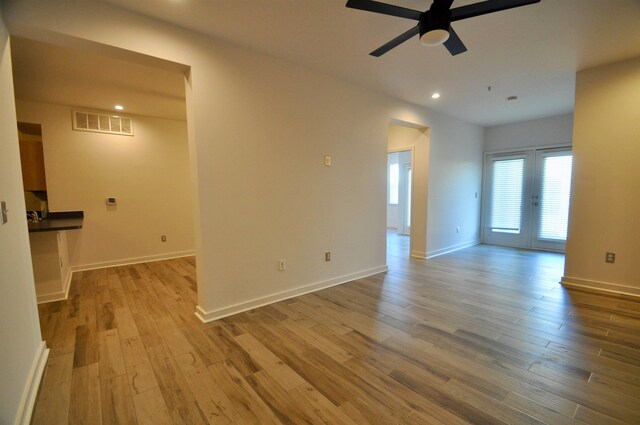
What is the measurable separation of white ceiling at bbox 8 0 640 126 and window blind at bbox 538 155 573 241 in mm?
2169

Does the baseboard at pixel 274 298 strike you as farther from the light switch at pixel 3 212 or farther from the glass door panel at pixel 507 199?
the glass door panel at pixel 507 199

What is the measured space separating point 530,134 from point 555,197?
1426mm

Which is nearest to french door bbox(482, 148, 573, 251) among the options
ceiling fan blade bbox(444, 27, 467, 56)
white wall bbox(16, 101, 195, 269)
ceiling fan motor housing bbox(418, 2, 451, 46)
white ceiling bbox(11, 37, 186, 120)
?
ceiling fan blade bbox(444, 27, 467, 56)

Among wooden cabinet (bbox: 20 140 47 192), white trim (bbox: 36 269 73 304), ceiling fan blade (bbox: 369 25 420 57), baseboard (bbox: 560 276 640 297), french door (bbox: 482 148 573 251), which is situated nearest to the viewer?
ceiling fan blade (bbox: 369 25 420 57)

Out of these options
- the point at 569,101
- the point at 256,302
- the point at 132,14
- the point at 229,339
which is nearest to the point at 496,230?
the point at 569,101

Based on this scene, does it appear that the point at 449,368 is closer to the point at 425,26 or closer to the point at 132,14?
the point at 425,26

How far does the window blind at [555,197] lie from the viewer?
543 centimetres

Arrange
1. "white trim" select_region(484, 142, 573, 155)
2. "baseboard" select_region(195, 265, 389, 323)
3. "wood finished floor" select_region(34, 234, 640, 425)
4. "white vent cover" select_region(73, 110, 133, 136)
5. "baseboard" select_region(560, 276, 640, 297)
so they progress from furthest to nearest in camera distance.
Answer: "white trim" select_region(484, 142, 573, 155) → "white vent cover" select_region(73, 110, 133, 136) → "baseboard" select_region(560, 276, 640, 297) → "baseboard" select_region(195, 265, 389, 323) → "wood finished floor" select_region(34, 234, 640, 425)

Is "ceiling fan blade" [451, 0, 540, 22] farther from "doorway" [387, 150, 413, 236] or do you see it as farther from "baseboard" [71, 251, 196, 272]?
"doorway" [387, 150, 413, 236]

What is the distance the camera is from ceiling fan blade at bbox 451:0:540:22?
168 cm

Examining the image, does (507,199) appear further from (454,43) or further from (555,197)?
(454,43)

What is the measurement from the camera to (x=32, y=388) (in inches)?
65.6

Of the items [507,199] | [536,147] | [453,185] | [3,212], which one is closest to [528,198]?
[507,199]

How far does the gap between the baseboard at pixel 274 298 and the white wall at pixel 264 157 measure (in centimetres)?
1
